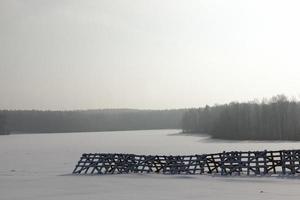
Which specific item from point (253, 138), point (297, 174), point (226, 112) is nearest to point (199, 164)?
point (297, 174)

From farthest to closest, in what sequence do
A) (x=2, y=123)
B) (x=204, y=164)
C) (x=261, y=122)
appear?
(x=2, y=123), (x=261, y=122), (x=204, y=164)

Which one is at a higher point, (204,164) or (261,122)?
(261,122)

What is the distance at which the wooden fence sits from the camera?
30.2 metres

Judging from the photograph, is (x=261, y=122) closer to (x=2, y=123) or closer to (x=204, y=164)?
(x=204, y=164)

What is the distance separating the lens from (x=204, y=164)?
32906mm

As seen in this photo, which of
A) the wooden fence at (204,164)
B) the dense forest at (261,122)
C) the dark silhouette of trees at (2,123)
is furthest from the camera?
the dark silhouette of trees at (2,123)

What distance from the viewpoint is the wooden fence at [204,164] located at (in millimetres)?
30248

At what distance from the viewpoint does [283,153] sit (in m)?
30.2

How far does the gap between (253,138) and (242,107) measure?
23.9 m

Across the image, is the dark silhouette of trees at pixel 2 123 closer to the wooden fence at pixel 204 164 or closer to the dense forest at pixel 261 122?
the dense forest at pixel 261 122

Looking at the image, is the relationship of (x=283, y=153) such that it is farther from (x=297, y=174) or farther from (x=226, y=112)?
(x=226, y=112)

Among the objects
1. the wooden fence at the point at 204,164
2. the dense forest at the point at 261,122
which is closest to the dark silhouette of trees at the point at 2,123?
the dense forest at the point at 261,122

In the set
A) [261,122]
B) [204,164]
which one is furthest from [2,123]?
[204,164]

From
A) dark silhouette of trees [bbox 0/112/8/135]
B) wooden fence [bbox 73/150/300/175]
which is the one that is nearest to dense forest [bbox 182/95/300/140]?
wooden fence [bbox 73/150/300/175]
